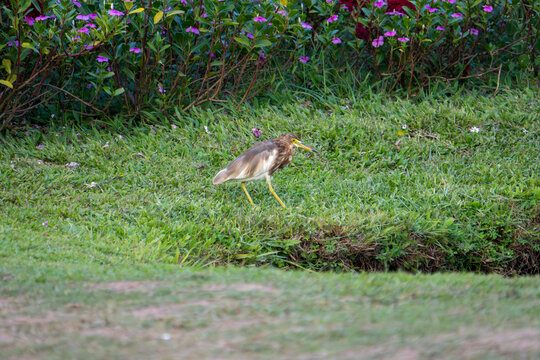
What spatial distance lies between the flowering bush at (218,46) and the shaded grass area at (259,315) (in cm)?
365

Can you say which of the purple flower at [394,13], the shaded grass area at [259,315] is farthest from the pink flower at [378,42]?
the shaded grass area at [259,315]

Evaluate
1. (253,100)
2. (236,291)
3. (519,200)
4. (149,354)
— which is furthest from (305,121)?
(149,354)

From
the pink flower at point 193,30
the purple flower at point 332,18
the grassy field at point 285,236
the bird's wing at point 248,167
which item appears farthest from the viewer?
the purple flower at point 332,18

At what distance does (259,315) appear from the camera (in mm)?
2547

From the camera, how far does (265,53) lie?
7.54 metres

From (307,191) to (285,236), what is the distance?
39.3 inches

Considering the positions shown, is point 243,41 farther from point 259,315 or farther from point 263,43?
point 259,315

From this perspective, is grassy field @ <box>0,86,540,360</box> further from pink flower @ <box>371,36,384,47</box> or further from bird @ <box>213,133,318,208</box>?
pink flower @ <box>371,36,384,47</box>

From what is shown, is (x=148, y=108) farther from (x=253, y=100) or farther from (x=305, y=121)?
(x=305, y=121)

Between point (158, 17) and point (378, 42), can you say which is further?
point (378, 42)

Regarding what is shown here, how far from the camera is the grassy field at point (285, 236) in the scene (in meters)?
2.32

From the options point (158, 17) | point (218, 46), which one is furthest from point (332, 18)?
point (158, 17)

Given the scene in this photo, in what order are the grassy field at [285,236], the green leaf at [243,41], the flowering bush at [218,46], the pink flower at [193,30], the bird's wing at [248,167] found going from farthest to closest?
1. the pink flower at [193,30]
2. the green leaf at [243,41]
3. the flowering bush at [218,46]
4. the bird's wing at [248,167]
5. the grassy field at [285,236]

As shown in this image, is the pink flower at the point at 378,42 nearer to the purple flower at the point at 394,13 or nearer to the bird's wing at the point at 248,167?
the purple flower at the point at 394,13
